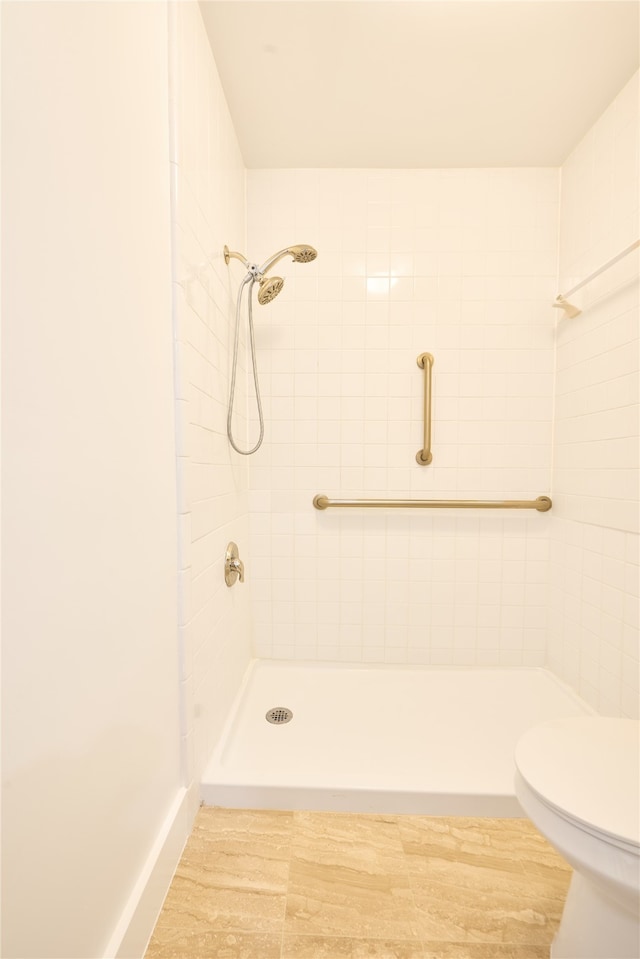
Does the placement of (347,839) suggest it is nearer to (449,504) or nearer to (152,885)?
(152,885)

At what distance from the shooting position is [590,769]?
772 millimetres

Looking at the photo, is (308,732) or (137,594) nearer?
(137,594)

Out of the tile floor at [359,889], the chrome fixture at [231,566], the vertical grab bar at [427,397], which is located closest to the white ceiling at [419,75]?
the vertical grab bar at [427,397]

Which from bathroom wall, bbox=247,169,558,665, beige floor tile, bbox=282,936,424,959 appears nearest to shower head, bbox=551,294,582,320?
bathroom wall, bbox=247,169,558,665

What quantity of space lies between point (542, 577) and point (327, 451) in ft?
3.58

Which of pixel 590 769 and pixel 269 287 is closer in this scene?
pixel 590 769

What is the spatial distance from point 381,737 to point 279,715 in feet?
1.24

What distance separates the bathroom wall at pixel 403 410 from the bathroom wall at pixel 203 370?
1.08ft

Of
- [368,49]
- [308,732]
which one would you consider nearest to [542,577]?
[308,732]

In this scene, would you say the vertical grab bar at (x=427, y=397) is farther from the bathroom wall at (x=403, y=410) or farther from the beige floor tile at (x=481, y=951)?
the beige floor tile at (x=481, y=951)

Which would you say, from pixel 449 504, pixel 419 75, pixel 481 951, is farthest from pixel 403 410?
pixel 481 951

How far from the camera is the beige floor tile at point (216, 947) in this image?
2.70 feet

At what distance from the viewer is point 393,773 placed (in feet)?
4.03

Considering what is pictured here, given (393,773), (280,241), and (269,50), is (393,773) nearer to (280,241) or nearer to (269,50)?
(280,241)
